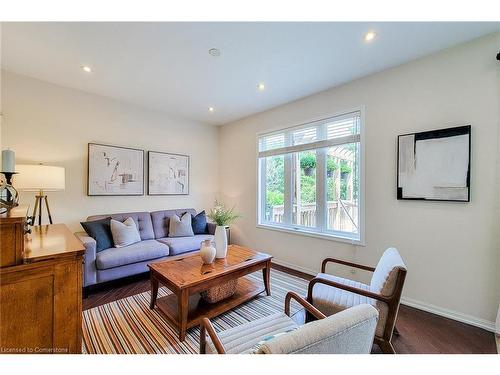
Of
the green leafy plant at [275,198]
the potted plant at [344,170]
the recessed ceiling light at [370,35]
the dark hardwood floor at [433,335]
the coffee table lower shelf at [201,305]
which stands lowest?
the dark hardwood floor at [433,335]

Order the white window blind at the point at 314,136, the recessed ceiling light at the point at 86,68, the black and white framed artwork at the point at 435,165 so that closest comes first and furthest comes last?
the black and white framed artwork at the point at 435,165
the recessed ceiling light at the point at 86,68
the white window blind at the point at 314,136

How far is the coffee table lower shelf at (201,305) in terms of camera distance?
1895mm

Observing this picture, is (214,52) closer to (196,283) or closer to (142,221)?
(196,283)

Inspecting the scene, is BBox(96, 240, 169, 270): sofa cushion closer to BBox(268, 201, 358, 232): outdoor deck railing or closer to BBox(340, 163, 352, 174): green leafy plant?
BBox(268, 201, 358, 232): outdoor deck railing

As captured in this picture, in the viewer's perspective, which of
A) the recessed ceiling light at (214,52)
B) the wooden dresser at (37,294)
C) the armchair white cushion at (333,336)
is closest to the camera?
the armchair white cushion at (333,336)

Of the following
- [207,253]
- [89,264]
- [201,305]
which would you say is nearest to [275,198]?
[207,253]

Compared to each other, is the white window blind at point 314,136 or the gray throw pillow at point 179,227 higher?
the white window blind at point 314,136

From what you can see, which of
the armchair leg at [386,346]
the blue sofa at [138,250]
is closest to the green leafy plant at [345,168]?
the armchair leg at [386,346]

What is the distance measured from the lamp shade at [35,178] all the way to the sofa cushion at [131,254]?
1.00 meters

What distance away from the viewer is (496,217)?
1.89m

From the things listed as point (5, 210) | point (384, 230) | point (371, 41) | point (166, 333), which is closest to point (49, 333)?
point (5, 210)

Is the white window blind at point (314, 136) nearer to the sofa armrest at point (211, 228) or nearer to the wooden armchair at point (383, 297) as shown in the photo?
the sofa armrest at point (211, 228)

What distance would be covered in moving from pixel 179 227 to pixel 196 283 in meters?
1.88
